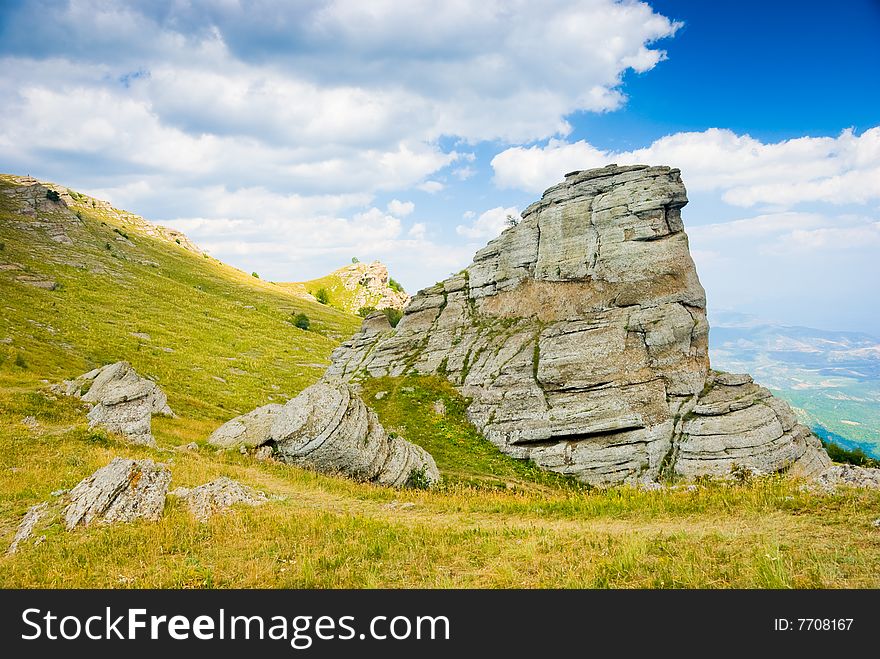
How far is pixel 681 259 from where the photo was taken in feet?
153

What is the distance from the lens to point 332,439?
87.9 feet

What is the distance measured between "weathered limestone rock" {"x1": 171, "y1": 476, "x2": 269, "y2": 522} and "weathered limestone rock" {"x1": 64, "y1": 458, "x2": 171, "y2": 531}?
91 cm

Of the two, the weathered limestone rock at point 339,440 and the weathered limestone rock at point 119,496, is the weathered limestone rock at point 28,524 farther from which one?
the weathered limestone rock at point 339,440

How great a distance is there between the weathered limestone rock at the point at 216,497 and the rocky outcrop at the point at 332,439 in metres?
8.11

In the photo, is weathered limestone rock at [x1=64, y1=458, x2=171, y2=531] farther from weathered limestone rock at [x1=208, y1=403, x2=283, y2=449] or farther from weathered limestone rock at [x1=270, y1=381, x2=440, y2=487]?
weathered limestone rock at [x1=208, y1=403, x2=283, y2=449]

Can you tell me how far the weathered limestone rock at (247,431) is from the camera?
28516 mm

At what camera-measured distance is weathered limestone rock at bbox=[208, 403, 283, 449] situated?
28516 millimetres

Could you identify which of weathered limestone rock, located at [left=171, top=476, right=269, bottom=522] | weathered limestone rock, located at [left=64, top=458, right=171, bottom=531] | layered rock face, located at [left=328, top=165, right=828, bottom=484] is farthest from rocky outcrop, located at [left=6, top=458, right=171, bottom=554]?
layered rock face, located at [left=328, top=165, right=828, bottom=484]

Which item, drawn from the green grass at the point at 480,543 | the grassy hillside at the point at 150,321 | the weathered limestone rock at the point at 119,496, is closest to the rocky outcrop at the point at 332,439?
the green grass at the point at 480,543

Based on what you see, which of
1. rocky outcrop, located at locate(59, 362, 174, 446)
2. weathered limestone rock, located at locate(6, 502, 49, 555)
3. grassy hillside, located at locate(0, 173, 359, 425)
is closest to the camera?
weathered limestone rock, located at locate(6, 502, 49, 555)

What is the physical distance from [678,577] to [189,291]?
137m

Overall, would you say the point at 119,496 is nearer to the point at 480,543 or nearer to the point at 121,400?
the point at 480,543
